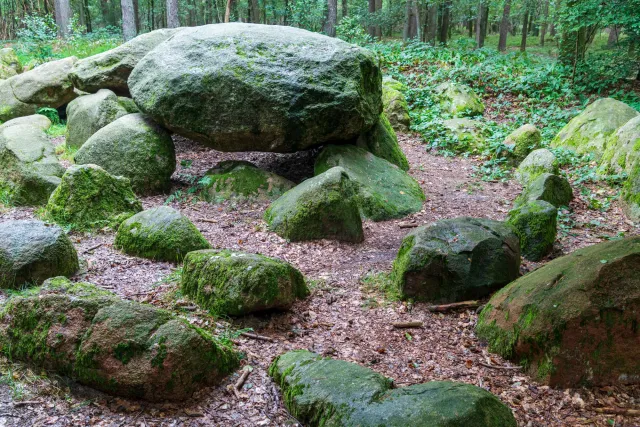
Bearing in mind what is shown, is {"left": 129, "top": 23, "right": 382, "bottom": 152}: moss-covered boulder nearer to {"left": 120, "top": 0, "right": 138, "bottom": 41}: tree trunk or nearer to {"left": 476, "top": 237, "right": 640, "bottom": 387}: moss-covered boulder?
{"left": 476, "top": 237, "right": 640, "bottom": 387}: moss-covered boulder

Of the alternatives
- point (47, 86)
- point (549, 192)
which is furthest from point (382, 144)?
point (47, 86)

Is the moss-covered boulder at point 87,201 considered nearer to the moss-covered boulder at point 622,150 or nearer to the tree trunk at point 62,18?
the moss-covered boulder at point 622,150

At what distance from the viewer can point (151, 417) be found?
2.86 meters

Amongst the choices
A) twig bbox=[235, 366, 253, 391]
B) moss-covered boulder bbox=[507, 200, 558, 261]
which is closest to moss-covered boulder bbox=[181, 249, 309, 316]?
twig bbox=[235, 366, 253, 391]

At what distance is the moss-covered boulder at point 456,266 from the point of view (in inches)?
185

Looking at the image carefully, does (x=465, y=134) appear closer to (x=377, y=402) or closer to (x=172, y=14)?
(x=377, y=402)

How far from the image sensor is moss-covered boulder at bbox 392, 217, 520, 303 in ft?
15.4

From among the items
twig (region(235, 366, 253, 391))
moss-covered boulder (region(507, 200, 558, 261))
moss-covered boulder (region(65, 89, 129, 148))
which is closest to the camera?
twig (region(235, 366, 253, 391))

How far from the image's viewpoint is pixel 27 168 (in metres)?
6.90

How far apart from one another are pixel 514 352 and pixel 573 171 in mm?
5565

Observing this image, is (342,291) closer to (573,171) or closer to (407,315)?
(407,315)

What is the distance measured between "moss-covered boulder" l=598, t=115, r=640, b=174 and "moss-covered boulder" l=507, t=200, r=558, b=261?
264cm

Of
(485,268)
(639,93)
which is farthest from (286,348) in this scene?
(639,93)

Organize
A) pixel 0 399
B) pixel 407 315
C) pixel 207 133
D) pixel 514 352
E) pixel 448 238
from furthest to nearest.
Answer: pixel 207 133 < pixel 448 238 < pixel 407 315 < pixel 514 352 < pixel 0 399
